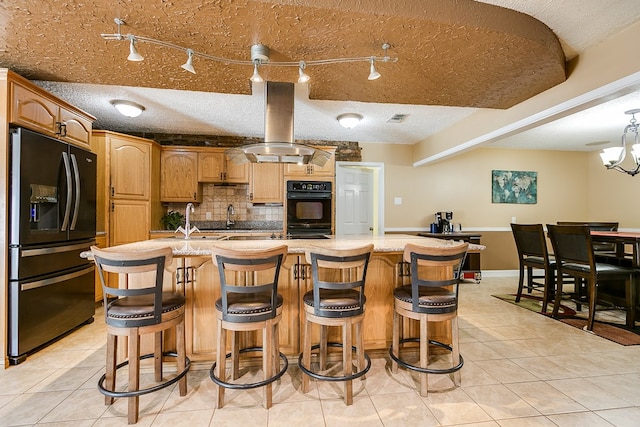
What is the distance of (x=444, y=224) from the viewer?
16.8 feet

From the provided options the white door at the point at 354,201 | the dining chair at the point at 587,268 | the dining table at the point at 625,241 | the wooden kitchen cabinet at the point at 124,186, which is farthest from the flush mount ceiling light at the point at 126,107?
the dining table at the point at 625,241

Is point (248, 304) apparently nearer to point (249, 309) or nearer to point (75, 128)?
point (249, 309)

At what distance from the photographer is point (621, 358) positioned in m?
2.36

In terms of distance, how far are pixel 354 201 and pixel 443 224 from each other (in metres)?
1.57

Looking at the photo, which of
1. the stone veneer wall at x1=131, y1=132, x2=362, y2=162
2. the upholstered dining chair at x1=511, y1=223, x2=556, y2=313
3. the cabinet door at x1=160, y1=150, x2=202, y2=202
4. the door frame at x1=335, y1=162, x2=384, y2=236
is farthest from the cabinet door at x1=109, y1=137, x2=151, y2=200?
the upholstered dining chair at x1=511, y1=223, x2=556, y2=313

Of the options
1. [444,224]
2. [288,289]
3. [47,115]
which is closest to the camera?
[288,289]

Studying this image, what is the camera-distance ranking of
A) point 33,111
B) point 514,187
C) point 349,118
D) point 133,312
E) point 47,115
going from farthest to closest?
point 514,187, point 349,118, point 47,115, point 33,111, point 133,312

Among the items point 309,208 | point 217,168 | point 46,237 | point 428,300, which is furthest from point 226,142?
point 428,300

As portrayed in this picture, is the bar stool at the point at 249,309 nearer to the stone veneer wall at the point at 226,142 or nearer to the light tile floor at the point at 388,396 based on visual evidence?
the light tile floor at the point at 388,396

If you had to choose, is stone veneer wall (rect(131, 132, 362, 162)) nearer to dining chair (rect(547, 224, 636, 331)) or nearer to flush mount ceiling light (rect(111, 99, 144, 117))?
flush mount ceiling light (rect(111, 99, 144, 117))

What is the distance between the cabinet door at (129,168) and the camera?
3.84 metres

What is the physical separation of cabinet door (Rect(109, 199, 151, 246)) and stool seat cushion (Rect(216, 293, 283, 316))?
2791mm

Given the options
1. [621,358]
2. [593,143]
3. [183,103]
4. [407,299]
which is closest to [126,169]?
[183,103]

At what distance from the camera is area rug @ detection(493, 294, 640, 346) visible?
2718 millimetres
